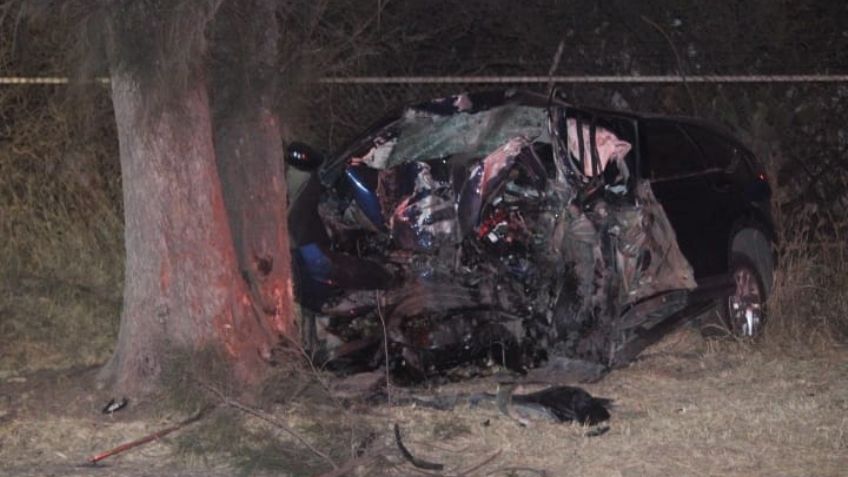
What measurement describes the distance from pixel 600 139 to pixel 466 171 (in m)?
0.82

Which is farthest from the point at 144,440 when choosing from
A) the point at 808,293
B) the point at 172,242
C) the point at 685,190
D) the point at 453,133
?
the point at 808,293

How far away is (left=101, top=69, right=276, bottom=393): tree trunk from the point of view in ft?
23.6

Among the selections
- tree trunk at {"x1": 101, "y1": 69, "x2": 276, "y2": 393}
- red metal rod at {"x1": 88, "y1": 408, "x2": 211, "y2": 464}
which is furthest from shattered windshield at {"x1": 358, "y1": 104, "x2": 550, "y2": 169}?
red metal rod at {"x1": 88, "y1": 408, "x2": 211, "y2": 464}

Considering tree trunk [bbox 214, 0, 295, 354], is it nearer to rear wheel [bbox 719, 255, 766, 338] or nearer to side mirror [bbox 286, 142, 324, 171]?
side mirror [bbox 286, 142, 324, 171]

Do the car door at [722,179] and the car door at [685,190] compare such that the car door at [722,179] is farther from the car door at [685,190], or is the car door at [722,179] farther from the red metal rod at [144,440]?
the red metal rod at [144,440]

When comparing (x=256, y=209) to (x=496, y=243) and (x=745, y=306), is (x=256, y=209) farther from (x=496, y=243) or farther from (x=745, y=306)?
(x=745, y=306)

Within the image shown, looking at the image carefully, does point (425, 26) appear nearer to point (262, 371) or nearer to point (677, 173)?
point (677, 173)

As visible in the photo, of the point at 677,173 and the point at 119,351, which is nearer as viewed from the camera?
the point at 119,351

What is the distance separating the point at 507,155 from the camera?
7684mm

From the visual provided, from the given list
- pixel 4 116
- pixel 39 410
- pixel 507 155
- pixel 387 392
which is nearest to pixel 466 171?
pixel 507 155

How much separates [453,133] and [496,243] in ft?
3.02

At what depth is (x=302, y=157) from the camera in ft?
27.2

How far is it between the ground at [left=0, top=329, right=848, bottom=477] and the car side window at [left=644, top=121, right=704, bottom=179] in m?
1.31

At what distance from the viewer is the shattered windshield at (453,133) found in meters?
7.94
